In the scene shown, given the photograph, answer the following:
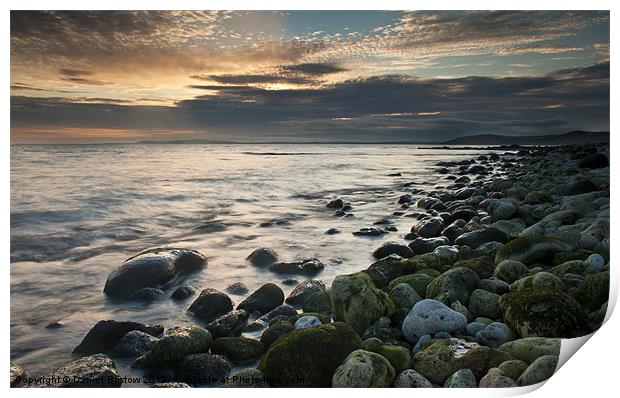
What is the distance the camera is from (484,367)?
315 centimetres

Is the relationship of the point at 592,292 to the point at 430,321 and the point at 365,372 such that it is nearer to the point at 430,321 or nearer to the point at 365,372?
the point at 430,321

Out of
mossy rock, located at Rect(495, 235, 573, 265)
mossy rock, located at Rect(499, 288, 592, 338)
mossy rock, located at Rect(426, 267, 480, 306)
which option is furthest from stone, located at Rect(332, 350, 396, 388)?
mossy rock, located at Rect(495, 235, 573, 265)

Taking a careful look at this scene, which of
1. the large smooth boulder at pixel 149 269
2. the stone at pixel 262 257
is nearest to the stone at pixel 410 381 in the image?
the stone at pixel 262 257

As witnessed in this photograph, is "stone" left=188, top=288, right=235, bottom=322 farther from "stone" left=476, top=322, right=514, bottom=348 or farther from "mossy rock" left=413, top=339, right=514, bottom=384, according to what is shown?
"stone" left=476, top=322, right=514, bottom=348

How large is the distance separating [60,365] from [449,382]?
2.87m

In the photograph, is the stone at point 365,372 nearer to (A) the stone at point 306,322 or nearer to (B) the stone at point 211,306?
(A) the stone at point 306,322

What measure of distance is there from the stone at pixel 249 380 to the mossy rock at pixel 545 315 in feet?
6.16

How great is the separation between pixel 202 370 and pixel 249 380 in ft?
1.18

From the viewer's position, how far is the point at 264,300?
14.2ft

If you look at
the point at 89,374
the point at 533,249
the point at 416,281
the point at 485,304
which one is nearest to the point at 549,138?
the point at 533,249

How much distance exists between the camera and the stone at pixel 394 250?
5.54m

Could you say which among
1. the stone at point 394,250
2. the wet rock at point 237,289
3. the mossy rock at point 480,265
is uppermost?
the mossy rock at point 480,265

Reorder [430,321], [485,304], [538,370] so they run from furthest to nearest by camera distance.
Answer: [485,304] < [430,321] < [538,370]
